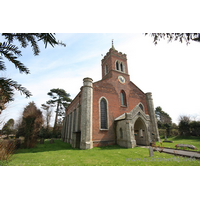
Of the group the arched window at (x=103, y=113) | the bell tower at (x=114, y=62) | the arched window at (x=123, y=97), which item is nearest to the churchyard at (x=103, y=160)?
the arched window at (x=103, y=113)

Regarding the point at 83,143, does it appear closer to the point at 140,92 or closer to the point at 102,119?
the point at 102,119

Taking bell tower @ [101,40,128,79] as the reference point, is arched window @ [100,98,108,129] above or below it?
below

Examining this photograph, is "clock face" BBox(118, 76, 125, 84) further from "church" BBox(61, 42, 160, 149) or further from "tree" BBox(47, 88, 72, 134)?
"tree" BBox(47, 88, 72, 134)

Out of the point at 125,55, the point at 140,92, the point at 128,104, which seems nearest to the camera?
the point at 128,104

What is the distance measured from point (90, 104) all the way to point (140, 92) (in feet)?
40.6

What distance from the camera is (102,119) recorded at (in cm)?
1559

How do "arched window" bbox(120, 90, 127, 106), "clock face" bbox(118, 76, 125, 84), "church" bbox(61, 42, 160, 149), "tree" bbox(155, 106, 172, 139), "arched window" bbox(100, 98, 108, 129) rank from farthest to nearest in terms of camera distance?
"tree" bbox(155, 106, 172, 139), "clock face" bbox(118, 76, 125, 84), "arched window" bbox(120, 90, 127, 106), "arched window" bbox(100, 98, 108, 129), "church" bbox(61, 42, 160, 149)

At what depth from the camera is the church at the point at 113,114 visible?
13266 millimetres

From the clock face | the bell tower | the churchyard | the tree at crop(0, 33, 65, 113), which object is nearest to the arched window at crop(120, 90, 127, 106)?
the clock face

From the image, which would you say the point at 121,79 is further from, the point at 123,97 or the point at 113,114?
the point at 113,114

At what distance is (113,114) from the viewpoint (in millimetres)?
16406

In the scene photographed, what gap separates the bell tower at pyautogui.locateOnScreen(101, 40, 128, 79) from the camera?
20.7m

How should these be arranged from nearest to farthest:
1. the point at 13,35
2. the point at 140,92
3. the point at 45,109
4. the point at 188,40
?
the point at 13,35 < the point at 188,40 < the point at 140,92 < the point at 45,109

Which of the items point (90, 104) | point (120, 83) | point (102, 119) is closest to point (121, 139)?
point (102, 119)
